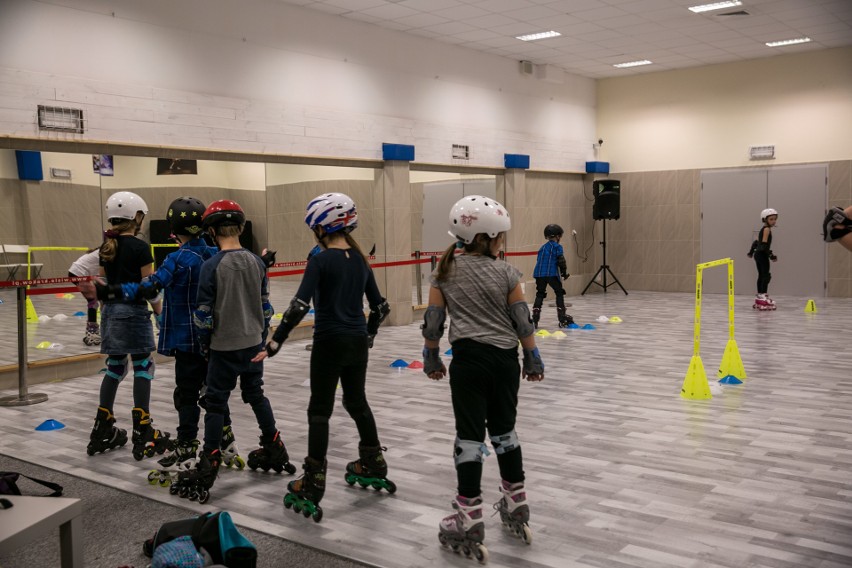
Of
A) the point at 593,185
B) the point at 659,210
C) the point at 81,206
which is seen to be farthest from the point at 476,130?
the point at 81,206

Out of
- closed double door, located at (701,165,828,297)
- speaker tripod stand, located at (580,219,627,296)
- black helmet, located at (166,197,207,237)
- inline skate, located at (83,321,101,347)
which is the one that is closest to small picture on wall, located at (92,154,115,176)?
inline skate, located at (83,321,101,347)

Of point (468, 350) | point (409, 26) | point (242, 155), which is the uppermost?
point (409, 26)

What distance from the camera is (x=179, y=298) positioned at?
452 centimetres

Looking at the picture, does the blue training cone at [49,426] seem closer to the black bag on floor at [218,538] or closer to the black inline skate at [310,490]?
the black inline skate at [310,490]

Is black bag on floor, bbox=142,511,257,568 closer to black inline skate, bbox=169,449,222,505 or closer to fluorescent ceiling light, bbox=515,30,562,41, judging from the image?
black inline skate, bbox=169,449,222,505

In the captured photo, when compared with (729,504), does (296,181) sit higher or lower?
higher

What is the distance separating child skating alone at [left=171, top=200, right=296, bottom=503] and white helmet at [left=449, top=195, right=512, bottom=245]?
48.8 inches

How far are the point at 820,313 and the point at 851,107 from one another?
4.69 meters

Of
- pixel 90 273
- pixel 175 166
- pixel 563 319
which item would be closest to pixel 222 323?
pixel 90 273

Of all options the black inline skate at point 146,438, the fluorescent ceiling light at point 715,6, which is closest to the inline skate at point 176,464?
the black inline skate at point 146,438

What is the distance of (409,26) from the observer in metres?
12.1

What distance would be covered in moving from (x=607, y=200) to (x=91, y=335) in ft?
35.2

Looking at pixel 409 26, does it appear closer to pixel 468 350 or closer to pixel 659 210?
pixel 659 210

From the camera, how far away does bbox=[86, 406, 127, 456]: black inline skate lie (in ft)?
17.0
